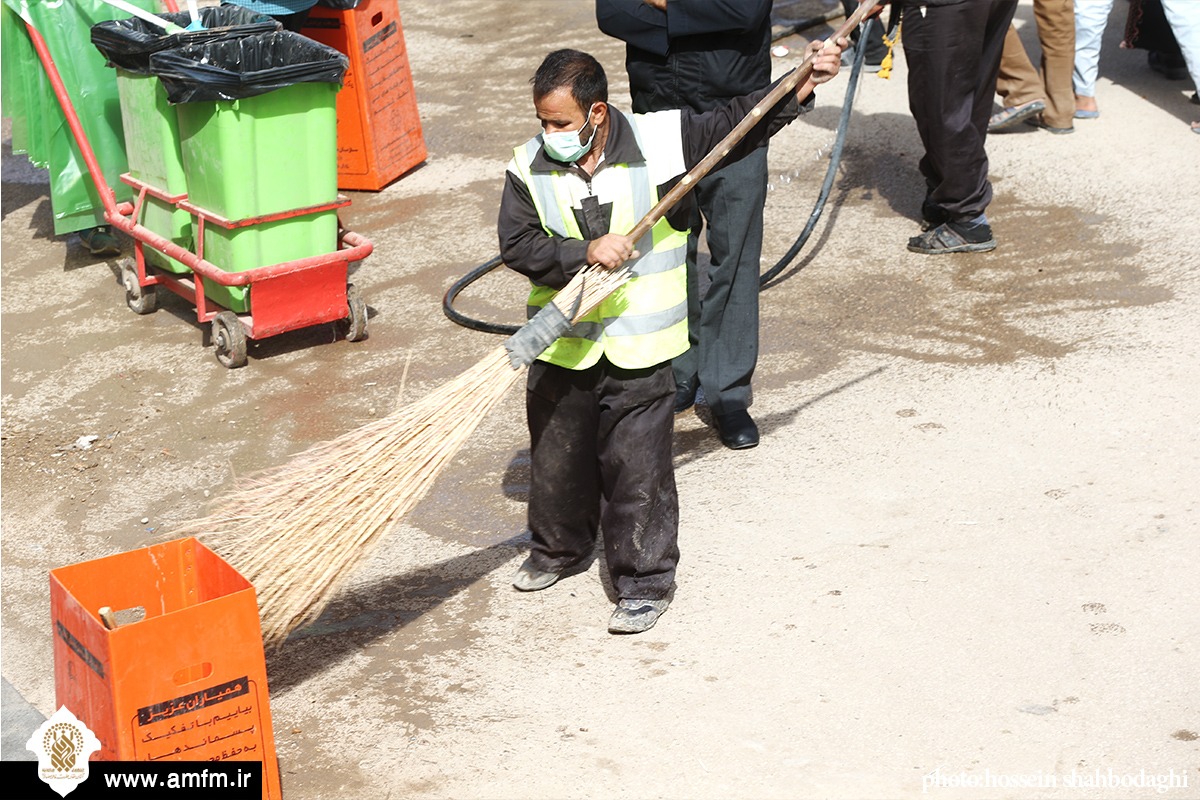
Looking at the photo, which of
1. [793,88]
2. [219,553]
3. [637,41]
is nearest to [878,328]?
[637,41]

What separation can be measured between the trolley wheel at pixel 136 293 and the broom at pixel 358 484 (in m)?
3.32

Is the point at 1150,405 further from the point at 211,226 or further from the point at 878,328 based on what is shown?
the point at 211,226

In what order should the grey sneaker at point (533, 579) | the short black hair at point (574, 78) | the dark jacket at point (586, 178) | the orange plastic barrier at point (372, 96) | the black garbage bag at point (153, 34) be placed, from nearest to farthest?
the short black hair at point (574, 78)
the dark jacket at point (586, 178)
the grey sneaker at point (533, 579)
the black garbage bag at point (153, 34)
the orange plastic barrier at point (372, 96)

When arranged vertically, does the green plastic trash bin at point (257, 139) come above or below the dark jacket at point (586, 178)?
below

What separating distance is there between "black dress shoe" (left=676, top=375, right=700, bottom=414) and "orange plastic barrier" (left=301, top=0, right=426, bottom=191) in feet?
11.5

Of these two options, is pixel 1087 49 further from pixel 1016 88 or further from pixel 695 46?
pixel 695 46

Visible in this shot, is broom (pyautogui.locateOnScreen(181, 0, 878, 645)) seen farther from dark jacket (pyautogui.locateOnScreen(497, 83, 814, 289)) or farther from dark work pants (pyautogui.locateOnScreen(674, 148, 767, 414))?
dark work pants (pyautogui.locateOnScreen(674, 148, 767, 414))

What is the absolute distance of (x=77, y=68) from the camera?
7.37 metres

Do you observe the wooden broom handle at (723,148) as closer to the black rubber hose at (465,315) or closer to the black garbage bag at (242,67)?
the black rubber hose at (465,315)

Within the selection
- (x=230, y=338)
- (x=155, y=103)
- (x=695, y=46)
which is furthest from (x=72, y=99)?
(x=695, y=46)

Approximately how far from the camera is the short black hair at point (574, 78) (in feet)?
13.0

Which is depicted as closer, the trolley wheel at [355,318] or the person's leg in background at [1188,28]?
the trolley wheel at [355,318]

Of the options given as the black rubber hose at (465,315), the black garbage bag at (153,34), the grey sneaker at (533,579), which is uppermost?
the black garbage bag at (153,34)

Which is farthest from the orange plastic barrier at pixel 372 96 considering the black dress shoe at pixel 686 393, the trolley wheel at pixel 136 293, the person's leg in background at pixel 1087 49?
the person's leg in background at pixel 1087 49
